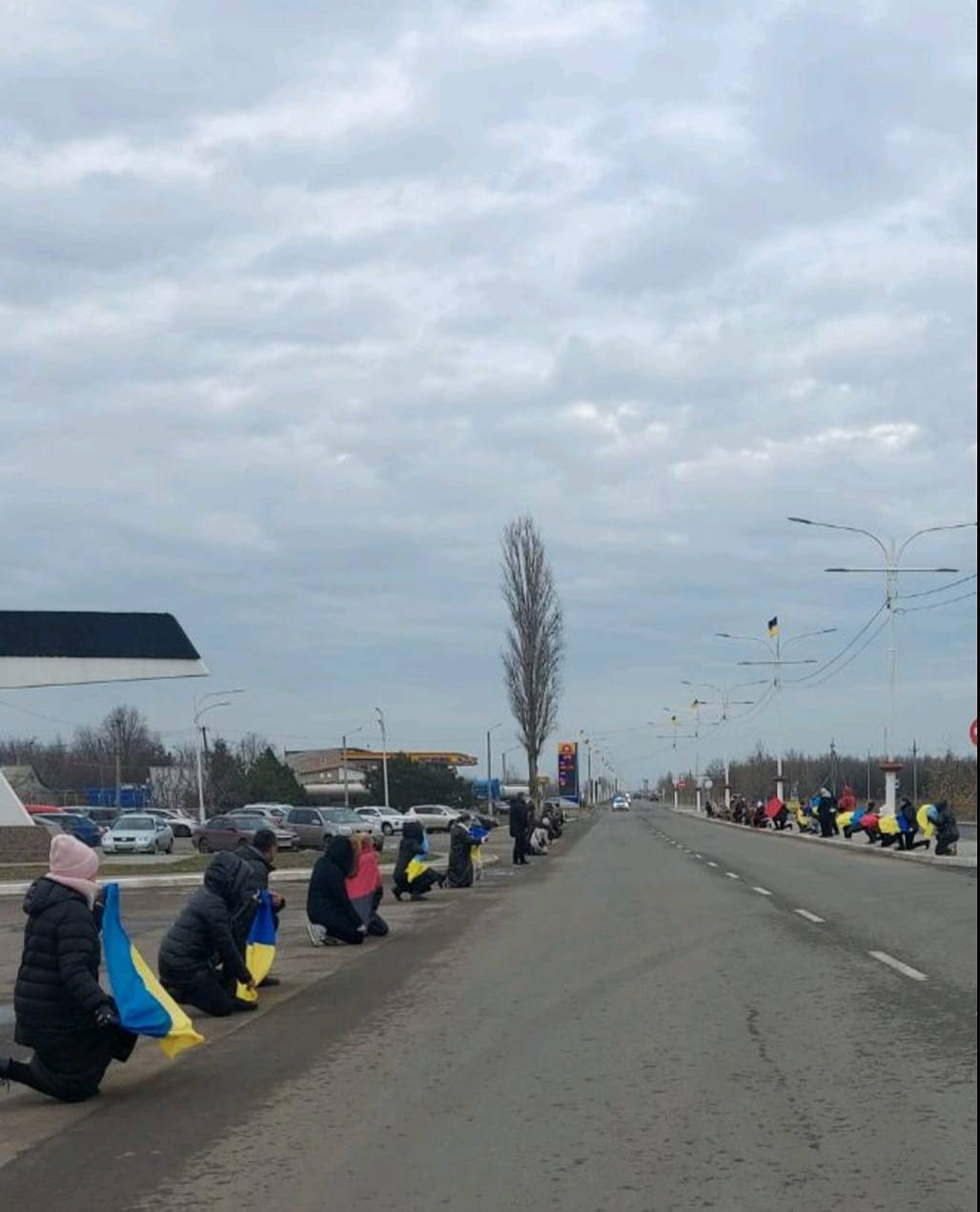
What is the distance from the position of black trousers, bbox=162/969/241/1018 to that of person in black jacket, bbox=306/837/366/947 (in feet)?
19.9

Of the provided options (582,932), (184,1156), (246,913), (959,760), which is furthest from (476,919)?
(959,760)

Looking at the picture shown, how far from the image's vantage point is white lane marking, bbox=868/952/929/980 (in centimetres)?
1442

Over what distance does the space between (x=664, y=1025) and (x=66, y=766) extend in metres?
160

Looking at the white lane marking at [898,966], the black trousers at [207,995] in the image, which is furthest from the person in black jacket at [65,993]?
the white lane marking at [898,966]

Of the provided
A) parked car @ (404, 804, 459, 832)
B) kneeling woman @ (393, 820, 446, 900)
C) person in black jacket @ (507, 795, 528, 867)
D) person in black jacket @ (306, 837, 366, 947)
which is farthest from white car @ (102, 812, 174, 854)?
person in black jacket @ (306, 837, 366, 947)

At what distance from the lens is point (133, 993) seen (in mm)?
9789

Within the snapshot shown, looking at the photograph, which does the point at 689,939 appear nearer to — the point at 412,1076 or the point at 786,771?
the point at 412,1076

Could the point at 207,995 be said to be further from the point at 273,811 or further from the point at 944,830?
the point at 273,811

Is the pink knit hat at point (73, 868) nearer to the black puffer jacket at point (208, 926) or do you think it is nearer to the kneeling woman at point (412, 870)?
the black puffer jacket at point (208, 926)

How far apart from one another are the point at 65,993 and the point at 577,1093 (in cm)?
300

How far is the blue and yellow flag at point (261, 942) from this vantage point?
1480 cm

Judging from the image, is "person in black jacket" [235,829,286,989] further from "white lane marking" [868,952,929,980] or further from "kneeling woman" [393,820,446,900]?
"kneeling woman" [393,820,446,900]

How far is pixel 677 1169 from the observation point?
293 inches

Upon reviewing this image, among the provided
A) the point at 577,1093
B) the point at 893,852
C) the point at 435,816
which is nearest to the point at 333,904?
the point at 577,1093
